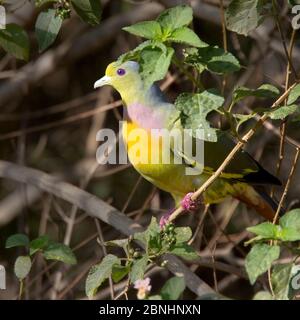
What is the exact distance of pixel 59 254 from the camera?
270cm

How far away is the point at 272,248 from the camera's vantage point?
7.50 feet

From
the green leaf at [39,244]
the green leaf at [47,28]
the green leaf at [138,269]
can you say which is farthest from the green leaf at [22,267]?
the green leaf at [47,28]

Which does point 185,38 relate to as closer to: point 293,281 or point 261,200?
point 293,281

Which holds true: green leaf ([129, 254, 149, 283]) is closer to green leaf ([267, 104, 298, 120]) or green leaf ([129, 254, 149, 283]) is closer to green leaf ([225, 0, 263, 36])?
green leaf ([267, 104, 298, 120])

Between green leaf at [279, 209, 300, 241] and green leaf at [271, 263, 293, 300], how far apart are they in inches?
3.9

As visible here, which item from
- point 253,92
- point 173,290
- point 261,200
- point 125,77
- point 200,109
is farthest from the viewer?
point 261,200

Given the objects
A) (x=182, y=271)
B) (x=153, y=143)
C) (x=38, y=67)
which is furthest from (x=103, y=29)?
(x=182, y=271)

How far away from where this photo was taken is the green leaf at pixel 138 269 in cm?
242

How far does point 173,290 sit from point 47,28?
900 millimetres

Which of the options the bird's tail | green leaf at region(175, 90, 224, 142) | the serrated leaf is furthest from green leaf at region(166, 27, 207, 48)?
the bird's tail

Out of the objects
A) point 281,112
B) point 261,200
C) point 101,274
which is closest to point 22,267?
point 101,274
